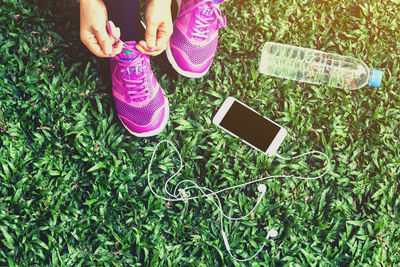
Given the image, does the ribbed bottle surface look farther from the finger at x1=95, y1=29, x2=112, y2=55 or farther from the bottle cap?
the finger at x1=95, y1=29, x2=112, y2=55

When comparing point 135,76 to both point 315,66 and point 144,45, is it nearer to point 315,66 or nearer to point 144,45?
point 144,45

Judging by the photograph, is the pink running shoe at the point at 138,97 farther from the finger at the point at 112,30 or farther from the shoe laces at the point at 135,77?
the finger at the point at 112,30

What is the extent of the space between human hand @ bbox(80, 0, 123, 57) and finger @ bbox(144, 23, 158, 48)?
0.15 meters

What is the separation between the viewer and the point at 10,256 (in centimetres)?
213

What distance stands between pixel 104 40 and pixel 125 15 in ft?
0.84

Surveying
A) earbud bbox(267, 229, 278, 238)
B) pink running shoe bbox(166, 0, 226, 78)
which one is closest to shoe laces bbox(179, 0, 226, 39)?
pink running shoe bbox(166, 0, 226, 78)

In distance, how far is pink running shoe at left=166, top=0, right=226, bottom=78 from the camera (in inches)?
90.1

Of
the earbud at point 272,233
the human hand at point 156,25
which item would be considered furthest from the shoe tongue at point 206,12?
the earbud at point 272,233

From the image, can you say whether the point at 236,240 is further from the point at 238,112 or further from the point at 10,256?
the point at 10,256

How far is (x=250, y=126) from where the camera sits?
2.47 meters

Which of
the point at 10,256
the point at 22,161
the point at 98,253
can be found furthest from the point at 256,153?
the point at 10,256

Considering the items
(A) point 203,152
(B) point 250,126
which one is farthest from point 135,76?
(B) point 250,126

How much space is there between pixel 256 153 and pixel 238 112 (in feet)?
1.02

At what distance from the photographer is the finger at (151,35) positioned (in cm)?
186
